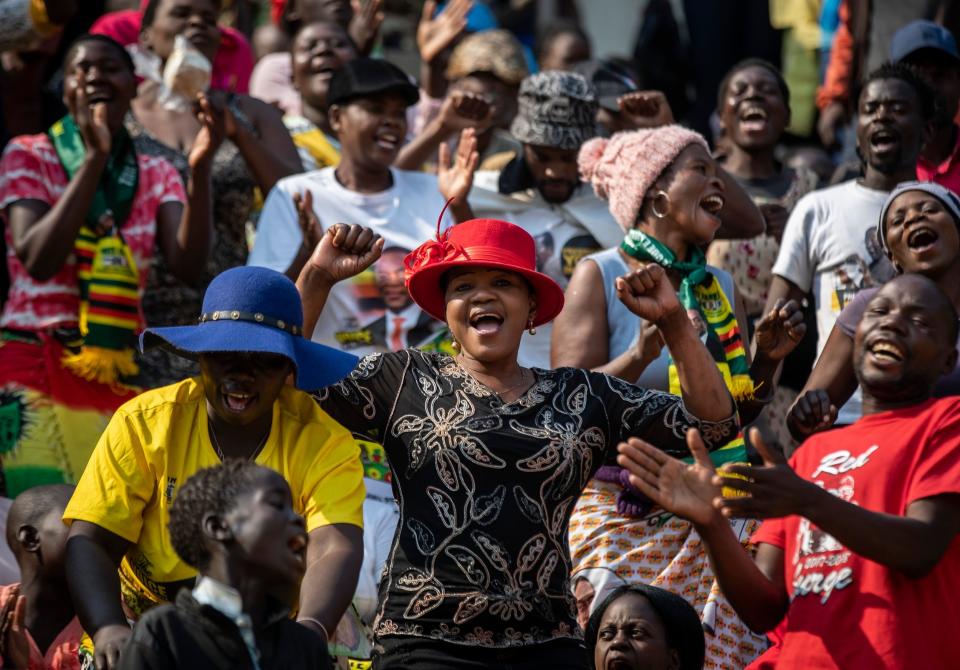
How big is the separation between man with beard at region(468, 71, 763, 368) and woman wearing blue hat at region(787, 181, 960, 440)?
1701mm

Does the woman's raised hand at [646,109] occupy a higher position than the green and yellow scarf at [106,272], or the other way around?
the woman's raised hand at [646,109]

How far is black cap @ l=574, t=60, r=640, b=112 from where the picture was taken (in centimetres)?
879

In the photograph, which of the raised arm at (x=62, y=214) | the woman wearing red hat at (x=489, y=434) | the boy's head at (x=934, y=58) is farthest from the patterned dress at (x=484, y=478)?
the boy's head at (x=934, y=58)

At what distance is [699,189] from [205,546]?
2.84m

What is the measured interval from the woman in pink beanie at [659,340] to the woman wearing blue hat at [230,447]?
1.30m

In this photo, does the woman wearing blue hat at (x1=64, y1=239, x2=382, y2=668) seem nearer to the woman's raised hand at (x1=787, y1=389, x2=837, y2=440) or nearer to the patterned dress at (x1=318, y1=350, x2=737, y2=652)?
the patterned dress at (x1=318, y1=350, x2=737, y2=652)

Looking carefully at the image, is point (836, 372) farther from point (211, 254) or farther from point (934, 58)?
point (934, 58)

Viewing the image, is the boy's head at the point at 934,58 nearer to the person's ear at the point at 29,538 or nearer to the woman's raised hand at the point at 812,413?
the woman's raised hand at the point at 812,413

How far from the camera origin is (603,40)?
14.0 metres

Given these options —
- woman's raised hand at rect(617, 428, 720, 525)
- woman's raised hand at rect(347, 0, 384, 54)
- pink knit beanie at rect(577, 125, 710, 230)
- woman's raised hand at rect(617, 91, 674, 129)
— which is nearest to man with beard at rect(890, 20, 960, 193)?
woman's raised hand at rect(617, 91, 674, 129)

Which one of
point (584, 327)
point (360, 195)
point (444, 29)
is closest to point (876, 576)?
point (584, 327)

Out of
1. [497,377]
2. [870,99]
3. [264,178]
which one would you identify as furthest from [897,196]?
[264,178]

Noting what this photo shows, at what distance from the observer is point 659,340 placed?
19.0ft

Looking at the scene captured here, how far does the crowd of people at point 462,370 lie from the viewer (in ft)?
15.1
